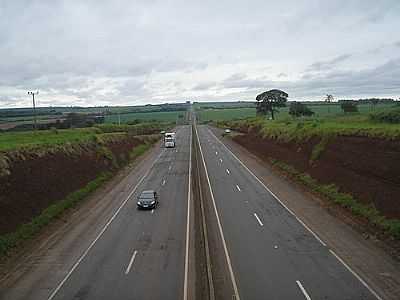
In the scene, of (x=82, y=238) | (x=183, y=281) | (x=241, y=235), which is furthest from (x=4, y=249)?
(x=241, y=235)

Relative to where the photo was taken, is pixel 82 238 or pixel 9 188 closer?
pixel 82 238

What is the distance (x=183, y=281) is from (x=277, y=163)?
119ft

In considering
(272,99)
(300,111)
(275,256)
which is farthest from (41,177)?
(272,99)

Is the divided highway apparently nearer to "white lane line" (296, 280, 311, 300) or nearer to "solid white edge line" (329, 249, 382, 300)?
"white lane line" (296, 280, 311, 300)

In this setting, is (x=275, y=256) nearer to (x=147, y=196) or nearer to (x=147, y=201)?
(x=147, y=201)

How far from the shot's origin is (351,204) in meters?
29.4

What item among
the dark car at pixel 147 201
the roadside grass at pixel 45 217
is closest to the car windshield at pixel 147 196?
the dark car at pixel 147 201

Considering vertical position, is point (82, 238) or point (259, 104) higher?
point (259, 104)

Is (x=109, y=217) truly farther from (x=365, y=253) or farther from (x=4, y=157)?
(x=365, y=253)

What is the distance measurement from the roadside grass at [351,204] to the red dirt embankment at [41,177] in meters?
21.6

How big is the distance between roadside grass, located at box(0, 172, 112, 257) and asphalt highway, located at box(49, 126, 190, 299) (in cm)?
442

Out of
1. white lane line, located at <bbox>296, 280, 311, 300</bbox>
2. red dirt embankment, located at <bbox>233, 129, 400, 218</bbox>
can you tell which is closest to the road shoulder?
red dirt embankment, located at <bbox>233, 129, 400, 218</bbox>

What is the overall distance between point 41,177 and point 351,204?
24.5 m

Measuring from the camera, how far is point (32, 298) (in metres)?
17.0
